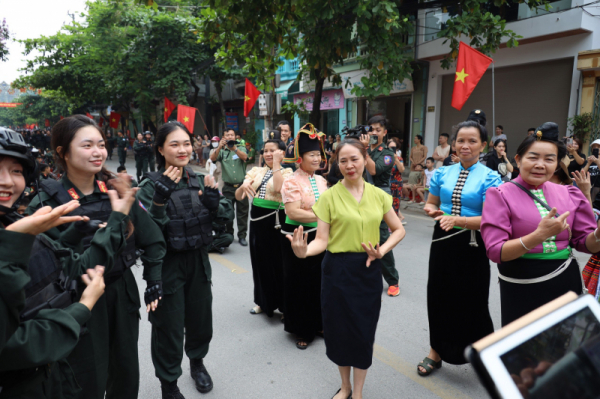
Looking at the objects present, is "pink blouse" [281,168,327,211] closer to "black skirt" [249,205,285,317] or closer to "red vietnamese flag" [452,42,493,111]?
"black skirt" [249,205,285,317]

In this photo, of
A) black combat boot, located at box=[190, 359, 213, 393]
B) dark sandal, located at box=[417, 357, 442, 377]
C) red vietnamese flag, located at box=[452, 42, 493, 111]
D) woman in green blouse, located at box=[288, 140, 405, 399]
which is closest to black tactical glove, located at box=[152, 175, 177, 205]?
woman in green blouse, located at box=[288, 140, 405, 399]

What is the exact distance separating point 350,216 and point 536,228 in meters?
1.05

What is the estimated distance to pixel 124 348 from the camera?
220 cm

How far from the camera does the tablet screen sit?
84 centimetres

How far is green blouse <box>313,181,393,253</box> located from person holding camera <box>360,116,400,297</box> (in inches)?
78.7

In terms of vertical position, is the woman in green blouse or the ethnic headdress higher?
the ethnic headdress

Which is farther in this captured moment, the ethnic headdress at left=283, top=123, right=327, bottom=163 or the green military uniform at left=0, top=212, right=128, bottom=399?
the ethnic headdress at left=283, top=123, right=327, bottom=163

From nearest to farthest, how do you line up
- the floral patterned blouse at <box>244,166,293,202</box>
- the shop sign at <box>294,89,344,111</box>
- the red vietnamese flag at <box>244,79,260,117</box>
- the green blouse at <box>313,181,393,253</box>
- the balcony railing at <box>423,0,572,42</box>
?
the green blouse at <box>313,181,393,253</box> < the floral patterned blouse at <box>244,166,293,202</box> < the balcony railing at <box>423,0,572,42</box> < the red vietnamese flag at <box>244,79,260,117</box> < the shop sign at <box>294,89,344,111</box>

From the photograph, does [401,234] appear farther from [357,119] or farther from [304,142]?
[357,119]

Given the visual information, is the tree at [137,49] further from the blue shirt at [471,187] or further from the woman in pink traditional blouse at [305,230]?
the blue shirt at [471,187]

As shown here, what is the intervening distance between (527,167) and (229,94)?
23.7m

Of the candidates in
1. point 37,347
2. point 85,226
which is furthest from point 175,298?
point 37,347

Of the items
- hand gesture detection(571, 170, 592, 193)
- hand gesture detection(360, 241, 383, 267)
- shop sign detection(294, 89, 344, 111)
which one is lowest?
hand gesture detection(360, 241, 383, 267)

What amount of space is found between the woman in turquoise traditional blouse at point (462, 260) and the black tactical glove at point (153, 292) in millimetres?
1920
